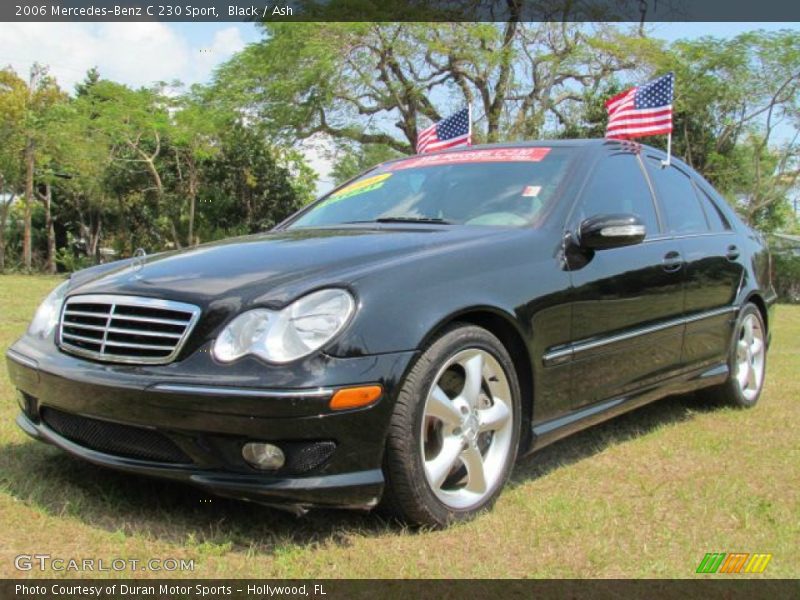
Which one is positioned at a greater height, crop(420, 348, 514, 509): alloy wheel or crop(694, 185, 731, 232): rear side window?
crop(694, 185, 731, 232): rear side window

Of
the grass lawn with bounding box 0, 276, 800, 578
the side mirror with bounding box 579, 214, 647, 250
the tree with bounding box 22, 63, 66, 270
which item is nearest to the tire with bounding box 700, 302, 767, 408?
the grass lawn with bounding box 0, 276, 800, 578

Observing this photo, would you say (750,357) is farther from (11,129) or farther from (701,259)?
(11,129)

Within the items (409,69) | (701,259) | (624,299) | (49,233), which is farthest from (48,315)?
(49,233)

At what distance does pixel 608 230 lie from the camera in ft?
11.2

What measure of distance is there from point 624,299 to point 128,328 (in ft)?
7.17

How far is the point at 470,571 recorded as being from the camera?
2504 millimetres

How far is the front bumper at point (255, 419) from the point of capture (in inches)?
97.7

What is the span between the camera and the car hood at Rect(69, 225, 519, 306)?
271 cm

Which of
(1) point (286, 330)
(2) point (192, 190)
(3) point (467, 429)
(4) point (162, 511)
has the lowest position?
(2) point (192, 190)

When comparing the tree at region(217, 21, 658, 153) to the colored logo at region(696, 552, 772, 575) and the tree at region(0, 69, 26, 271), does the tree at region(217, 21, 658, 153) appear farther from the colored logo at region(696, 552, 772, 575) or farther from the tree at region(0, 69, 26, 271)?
the colored logo at region(696, 552, 772, 575)

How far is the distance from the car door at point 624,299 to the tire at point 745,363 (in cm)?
92

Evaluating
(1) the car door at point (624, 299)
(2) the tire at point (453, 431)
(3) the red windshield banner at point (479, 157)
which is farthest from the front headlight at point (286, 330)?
(3) the red windshield banner at point (479, 157)
